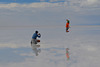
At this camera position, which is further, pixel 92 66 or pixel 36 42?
pixel 36 42

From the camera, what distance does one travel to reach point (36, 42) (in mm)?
13469

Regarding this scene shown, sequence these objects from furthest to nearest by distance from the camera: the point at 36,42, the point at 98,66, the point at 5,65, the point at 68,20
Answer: the point at 68,20, the point at 36,42, the point at 5,65, the point at 98,66

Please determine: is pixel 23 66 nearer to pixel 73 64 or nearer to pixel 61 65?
pixel 61 65

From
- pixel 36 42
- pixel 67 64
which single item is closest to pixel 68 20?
pixel 36 42

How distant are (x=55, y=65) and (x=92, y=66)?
1323 millimetres

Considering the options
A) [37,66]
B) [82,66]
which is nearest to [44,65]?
[37,66]

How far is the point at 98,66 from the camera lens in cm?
641

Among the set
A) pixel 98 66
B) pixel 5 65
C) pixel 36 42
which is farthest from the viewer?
pixel 36 42

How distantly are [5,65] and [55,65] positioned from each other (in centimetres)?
190

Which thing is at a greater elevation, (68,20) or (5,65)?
(68,20)

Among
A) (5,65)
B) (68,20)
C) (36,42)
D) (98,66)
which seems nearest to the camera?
(98,66)

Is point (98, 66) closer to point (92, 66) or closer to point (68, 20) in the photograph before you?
point (92, 66)

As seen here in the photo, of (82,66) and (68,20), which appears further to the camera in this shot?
(68,20)

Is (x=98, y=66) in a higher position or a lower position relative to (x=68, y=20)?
lower
